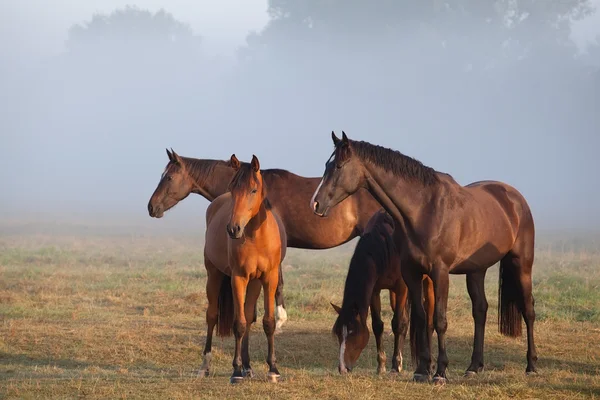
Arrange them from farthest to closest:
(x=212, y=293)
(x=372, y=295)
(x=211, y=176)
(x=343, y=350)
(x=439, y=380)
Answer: (x=211, y=176)
(x=372, y=295)
(x=212, y=293)
(x=343, y=350)
(x=439, y=380)

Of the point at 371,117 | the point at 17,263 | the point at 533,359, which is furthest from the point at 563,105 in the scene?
the point at 533,359

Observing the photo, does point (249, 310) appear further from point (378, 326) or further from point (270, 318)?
point (378, 326)

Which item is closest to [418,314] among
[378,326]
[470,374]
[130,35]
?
[470,374]

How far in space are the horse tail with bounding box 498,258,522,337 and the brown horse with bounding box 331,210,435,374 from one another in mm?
917

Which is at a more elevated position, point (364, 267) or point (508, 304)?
point (364, 267)

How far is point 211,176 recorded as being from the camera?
38.7 feet

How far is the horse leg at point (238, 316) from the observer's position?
7953 mm

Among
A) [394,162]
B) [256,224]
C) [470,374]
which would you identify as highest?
[394,162]

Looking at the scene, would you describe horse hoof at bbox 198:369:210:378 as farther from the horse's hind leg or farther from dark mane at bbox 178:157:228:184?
dark mane at bbox 178:157:228:184

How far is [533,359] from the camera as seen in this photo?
914 cm

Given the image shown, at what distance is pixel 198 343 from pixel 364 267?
2.77 meters

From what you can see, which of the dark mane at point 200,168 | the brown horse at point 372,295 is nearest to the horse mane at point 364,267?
the brown horse at point 372,295

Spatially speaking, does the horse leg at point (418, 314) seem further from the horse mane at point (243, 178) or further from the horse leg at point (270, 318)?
the horse mane at point (243, 178)

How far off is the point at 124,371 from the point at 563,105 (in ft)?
234
